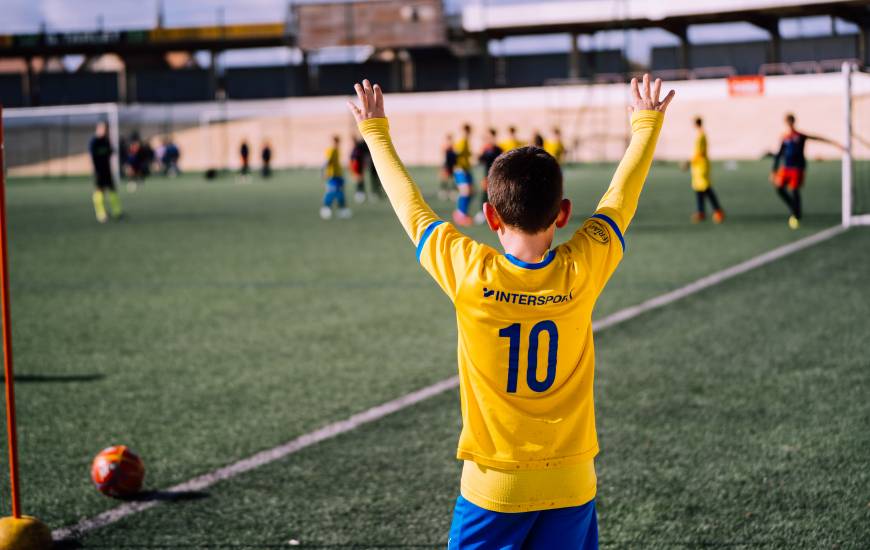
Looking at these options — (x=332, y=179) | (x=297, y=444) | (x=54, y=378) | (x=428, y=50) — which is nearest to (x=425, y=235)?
(x=297, y=444)

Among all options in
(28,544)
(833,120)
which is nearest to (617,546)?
(28,544)

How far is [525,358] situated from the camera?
251 centimetres

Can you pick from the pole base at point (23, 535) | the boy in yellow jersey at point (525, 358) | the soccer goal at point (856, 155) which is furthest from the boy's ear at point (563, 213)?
Result: the soccer goal at point (856, 155)

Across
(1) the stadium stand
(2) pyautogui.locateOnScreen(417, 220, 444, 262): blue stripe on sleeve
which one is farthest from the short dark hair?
(1) the stadium stand

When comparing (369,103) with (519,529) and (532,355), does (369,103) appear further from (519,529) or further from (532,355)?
(519,529)

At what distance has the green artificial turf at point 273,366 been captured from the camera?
4.55 metres

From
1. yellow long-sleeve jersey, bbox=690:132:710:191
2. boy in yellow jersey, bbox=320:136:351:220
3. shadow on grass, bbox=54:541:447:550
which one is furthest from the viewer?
boy in yellow jersey, bbox=320:136:351:220

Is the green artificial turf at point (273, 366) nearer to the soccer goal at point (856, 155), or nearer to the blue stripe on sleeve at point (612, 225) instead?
the soccer goal at point (856, 155)

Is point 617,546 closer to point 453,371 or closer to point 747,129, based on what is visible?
point 453,371

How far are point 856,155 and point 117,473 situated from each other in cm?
4119

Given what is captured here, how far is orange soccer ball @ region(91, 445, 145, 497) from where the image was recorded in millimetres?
4691

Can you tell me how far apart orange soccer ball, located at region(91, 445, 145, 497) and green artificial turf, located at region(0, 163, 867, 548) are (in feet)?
0.27

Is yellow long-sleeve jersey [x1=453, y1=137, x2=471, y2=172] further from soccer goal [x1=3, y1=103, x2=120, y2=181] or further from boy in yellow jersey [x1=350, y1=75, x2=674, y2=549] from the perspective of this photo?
soccer goal [x1=3, y1=103, x2=120, y2=181]

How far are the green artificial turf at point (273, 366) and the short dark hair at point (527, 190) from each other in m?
2.14
